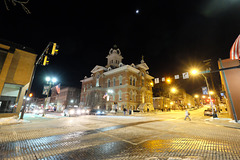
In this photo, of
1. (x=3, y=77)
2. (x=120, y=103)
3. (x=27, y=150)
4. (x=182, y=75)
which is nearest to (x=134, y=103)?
(x=120, y=103)

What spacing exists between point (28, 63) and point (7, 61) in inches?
89.2

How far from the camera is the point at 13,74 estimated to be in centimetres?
1457

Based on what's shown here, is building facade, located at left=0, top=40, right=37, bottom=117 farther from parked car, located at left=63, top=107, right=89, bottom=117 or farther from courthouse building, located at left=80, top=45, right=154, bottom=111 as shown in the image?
courthouse building, located at left=80, top=45, right=154, bottom=111

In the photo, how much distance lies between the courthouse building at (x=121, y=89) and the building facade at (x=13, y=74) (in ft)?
55.5

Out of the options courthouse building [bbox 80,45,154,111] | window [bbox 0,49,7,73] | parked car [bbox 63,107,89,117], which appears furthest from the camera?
courthouse building [bbox 80,45,154,111]

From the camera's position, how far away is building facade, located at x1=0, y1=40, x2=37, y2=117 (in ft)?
45.7

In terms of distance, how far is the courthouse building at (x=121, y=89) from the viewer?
103ft

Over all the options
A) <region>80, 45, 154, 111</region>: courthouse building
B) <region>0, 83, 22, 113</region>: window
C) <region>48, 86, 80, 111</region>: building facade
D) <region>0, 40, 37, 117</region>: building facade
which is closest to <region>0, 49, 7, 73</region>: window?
<region>0, 40, 37, 117</region>: building facade

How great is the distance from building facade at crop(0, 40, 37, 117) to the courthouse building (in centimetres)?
1693

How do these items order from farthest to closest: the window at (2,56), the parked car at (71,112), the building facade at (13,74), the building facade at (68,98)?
the building facade at (68,98)
the parked car at (71,112)
the building facade at (13,74)
the window at (2,56)

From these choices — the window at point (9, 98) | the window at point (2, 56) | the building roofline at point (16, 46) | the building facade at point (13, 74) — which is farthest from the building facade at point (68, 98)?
the window at point (2, 56)

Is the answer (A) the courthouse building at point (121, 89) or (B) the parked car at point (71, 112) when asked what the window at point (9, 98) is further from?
(A) the courthouse building at point (121, 89)

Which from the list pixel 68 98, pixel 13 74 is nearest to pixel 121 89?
pixel 13 74

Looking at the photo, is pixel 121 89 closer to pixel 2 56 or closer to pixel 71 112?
pixel 71 112
